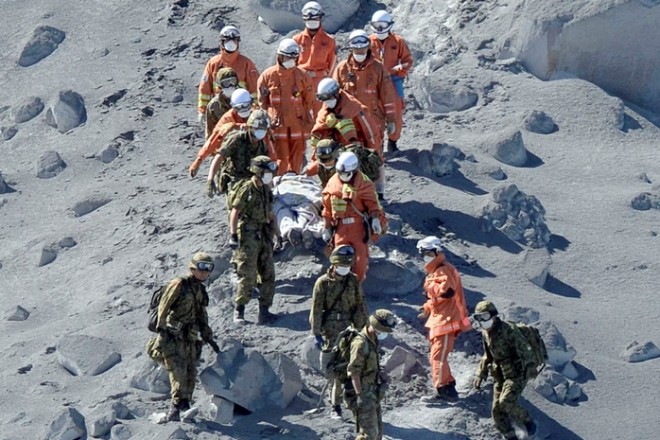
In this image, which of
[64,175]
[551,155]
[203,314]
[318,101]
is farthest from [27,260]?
[551,155]

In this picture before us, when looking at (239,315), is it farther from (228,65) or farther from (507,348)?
(228,65)

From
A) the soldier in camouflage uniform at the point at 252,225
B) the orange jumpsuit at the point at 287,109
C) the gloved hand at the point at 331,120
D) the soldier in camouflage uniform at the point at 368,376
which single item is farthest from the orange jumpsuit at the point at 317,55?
the soldier in camouflage uniform at the point at 368,376

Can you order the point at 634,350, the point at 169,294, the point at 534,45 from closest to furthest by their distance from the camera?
the point at 169,294 → the point at 634,350 → the point at 534,45

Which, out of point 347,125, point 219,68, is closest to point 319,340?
point 347,125

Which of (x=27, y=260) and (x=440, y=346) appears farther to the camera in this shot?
(x=27, y=260)

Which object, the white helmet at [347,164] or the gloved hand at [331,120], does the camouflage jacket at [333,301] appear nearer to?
the white helmet at [347,164]

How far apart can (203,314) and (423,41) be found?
972 centimetres

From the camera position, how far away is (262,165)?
18.6m

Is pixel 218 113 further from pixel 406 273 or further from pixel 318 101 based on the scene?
pixel 406 273

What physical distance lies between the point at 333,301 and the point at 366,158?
2.80m

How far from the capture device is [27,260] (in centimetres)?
2227

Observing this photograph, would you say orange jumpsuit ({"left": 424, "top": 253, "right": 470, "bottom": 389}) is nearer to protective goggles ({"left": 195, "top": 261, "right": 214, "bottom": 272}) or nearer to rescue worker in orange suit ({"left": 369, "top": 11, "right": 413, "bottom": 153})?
protective goggles ({"left": 195, "top": 261, "right": 214, "bottom": 272})

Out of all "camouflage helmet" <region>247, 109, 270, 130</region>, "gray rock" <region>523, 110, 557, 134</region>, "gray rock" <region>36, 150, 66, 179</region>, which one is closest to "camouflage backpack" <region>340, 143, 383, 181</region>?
"camouflage helmet" <region>247, 109, 270, 130</region>

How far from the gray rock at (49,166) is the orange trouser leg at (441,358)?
8.30m
